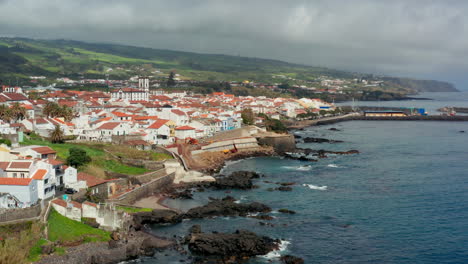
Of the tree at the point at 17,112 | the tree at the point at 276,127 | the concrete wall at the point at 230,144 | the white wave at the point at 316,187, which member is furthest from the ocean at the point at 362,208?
the tree at the point at 17,112

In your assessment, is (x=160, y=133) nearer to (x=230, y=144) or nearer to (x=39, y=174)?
(x=230, y=144)

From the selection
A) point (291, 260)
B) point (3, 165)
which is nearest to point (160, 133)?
point (3, 165)

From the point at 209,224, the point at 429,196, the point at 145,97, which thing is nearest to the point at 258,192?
the point at 209,224

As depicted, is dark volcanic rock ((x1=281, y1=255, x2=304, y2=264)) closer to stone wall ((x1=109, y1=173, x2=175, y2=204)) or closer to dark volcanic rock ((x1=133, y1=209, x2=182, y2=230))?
dark volcanic rock ((x1=133, y1=209, x2=182, y2=230))

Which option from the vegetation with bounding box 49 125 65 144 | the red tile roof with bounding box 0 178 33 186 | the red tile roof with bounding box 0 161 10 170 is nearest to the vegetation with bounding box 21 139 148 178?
the vegetation with bounding box 49 125 65 144

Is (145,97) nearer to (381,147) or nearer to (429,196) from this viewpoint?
(381,147)

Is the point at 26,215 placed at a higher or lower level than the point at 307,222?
higher

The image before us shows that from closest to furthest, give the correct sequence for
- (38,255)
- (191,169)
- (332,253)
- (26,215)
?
1. (38,255)
2. (26,215)
3. (332,253)
4. (191,169)
